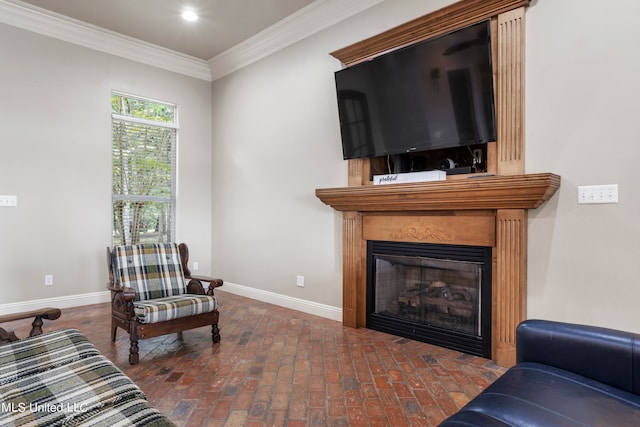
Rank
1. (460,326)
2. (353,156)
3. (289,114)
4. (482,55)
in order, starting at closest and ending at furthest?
(482,55) < (460,326) < (353,156) < (289,114)

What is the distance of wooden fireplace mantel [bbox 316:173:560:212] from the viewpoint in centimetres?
234

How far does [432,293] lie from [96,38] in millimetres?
4779

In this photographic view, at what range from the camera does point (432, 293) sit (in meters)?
3.12

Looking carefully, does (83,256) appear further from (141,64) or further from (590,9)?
(590,9)

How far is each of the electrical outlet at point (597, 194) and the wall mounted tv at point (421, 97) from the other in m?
0.67

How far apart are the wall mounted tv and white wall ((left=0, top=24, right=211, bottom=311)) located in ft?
10.0

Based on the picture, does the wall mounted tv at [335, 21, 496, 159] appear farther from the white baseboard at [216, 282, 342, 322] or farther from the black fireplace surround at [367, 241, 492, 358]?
the white baseboard at [216, 282, 342, 322]

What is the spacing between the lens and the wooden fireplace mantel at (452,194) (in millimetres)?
2342

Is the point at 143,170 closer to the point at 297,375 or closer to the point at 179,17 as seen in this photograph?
the point at 179,17

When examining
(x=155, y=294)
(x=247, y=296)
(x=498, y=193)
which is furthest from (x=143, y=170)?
(x=498, y=193)

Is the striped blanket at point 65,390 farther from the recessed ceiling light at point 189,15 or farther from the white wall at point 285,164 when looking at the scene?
the recessed ceiling light at point 189,15

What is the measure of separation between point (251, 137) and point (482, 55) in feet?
9.82

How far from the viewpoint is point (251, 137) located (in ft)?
15.5

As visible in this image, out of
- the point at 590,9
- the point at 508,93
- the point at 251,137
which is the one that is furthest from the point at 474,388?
the point at 251,137
